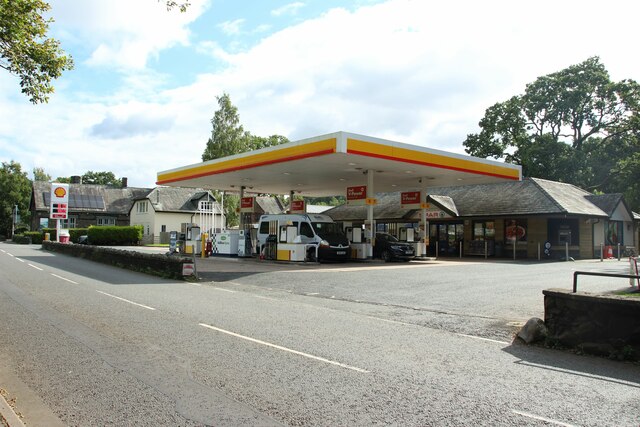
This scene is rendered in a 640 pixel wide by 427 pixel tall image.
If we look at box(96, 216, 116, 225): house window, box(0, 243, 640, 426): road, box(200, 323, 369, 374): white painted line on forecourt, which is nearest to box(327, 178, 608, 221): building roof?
box(0, 243, 640, 426): road

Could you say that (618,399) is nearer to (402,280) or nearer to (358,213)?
(402,280)

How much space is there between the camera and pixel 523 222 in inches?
1205

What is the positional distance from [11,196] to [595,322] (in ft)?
286

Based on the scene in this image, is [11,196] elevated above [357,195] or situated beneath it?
elevated above

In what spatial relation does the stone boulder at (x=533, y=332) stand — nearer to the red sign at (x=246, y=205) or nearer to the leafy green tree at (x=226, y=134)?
the red sign at (x=246, y=205)

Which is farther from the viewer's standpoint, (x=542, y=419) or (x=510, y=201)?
(x=510, y=201)

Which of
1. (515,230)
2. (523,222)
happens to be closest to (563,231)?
(523,222)

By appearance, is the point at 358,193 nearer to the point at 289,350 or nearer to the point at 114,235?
the point at 289,350

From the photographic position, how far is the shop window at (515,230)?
30578 millimetres

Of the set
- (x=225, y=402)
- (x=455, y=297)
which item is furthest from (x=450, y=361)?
(x=455, y=297)

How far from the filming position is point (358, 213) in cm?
4069

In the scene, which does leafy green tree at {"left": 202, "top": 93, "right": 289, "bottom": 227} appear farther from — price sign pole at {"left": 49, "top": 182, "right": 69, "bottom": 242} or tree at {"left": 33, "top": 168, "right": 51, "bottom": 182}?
tree at {"left": 33, "top": 168, "right": 51, "bottom": 182}

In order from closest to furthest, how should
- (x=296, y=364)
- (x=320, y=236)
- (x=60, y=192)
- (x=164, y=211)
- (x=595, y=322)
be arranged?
(x=296, y=364) → (x=595, y=322) → (x=320, y=236) → (x=60, y=192) → (x=164, y=211)

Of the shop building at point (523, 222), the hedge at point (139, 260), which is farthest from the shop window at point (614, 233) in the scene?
the hedge at point (139, 260)
